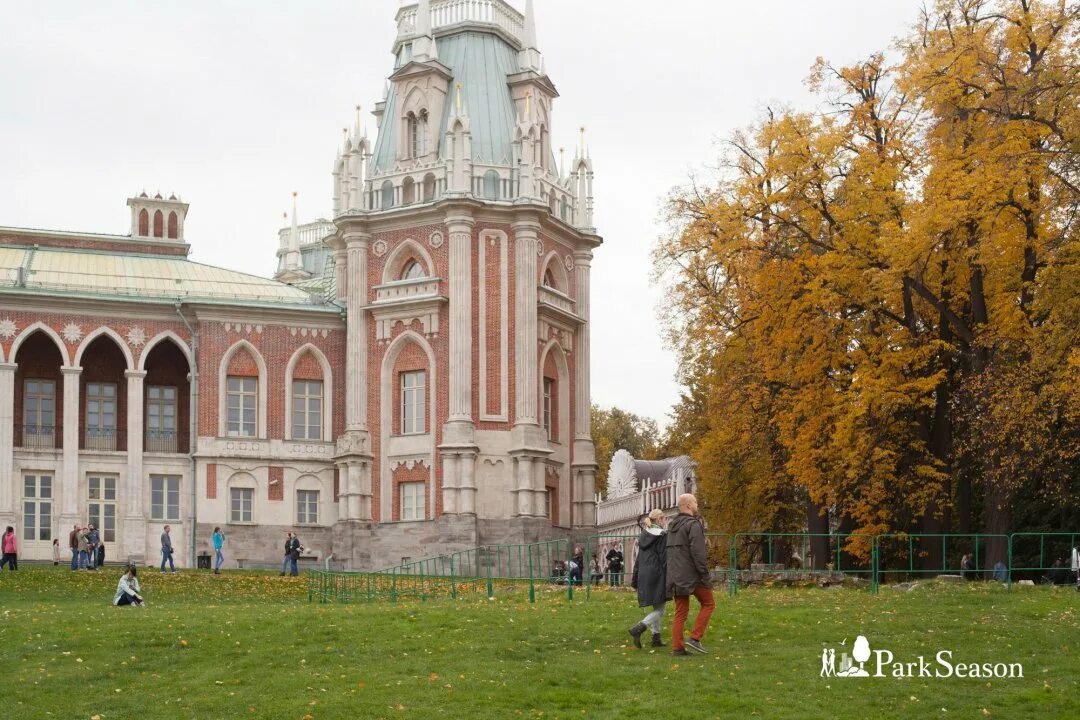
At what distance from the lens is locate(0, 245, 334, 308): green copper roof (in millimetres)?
54625

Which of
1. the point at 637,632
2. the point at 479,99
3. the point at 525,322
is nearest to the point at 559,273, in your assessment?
the point at 525,322

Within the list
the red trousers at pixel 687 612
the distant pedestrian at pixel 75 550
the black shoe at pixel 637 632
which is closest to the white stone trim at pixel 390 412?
the distant pedestrian at pixel 75 550

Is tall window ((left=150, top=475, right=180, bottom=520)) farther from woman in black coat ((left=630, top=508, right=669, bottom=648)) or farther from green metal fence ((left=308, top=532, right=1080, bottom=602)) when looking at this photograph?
woman in black coat ((left=630, top=508, right=669, bottom=648))

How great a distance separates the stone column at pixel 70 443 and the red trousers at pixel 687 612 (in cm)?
3662

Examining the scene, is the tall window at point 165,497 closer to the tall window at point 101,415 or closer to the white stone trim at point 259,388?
the tall window at point 101,415

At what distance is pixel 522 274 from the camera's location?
53656mm

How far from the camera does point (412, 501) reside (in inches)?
2116

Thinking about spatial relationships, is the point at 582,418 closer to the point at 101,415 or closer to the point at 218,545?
the point at 218,545

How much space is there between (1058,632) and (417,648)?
863 cm

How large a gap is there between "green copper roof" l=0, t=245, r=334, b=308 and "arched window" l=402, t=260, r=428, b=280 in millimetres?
3715

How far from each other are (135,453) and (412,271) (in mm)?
10833

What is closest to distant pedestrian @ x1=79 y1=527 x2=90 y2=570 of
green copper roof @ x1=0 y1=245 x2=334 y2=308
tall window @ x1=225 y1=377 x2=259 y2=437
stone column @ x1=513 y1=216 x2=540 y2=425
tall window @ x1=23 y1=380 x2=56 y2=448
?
tall window @ x1=23 y1=380 x2=56 y2=448

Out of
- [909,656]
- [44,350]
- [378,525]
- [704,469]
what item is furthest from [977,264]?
[44,350]

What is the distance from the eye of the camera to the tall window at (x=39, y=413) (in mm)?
54281
